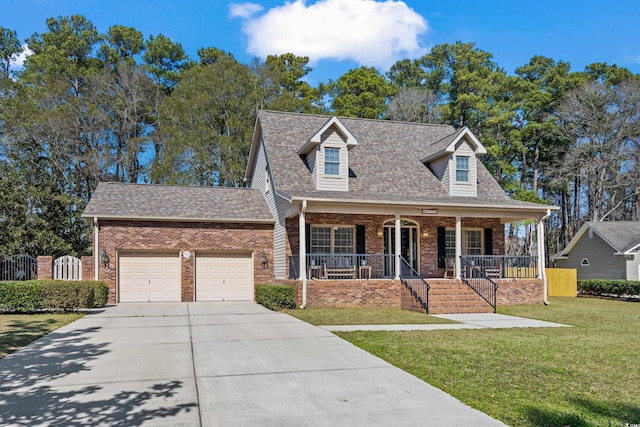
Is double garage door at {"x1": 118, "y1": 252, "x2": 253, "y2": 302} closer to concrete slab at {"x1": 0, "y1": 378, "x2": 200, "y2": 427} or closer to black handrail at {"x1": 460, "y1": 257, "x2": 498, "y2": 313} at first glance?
black handrail at {"x1": 460, "y1": 257, "x2": 498, "y2": 313}

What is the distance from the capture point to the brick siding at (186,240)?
18.6 meters

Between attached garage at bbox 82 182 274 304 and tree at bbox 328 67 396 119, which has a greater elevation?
tree at bbox 328 67 396 119

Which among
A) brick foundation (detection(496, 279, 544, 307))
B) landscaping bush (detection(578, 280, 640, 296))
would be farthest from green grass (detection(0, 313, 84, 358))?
landscaping bush (detection(578, 280, 640, 296))

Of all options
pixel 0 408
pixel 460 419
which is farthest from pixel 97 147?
pixel 460 419

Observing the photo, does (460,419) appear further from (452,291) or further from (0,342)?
(452,291)

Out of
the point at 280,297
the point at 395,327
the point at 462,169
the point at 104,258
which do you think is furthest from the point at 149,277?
the point at 462,169

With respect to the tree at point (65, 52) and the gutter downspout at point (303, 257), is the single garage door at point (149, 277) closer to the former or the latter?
the gutter downspout at point (303, 257)

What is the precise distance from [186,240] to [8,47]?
2888cm

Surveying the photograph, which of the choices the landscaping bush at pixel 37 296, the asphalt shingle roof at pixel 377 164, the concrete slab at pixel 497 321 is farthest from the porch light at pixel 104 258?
the concrete slab at pixel 497 321

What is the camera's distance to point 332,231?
19078 millimetres

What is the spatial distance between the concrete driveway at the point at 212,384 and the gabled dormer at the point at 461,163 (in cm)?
1144

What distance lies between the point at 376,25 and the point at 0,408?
91.4ft

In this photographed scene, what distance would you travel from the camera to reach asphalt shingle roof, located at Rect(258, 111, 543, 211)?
1872 centimetres

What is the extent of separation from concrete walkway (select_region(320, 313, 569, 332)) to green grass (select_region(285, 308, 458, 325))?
592 mm
